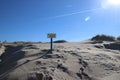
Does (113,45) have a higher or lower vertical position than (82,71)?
higher

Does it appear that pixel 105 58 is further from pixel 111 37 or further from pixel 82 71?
pixel 111 37

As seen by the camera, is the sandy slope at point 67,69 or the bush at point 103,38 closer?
the sandy slope at point 67,69

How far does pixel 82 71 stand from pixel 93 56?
91.2 inches

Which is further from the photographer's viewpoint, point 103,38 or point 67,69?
point 103,38

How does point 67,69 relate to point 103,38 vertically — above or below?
below

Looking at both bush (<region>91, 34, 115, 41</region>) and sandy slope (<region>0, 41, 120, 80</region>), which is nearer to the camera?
sandy slope (<region>0, 41, 120, 80</region>)

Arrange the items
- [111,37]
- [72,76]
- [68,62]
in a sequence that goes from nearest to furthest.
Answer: [72,76] → [68,62] → [111,37]

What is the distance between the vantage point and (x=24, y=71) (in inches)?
308

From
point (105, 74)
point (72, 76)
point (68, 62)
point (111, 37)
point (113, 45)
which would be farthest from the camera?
point (111, 37)

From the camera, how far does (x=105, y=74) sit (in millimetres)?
8250

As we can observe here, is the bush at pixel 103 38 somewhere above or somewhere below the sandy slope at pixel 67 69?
above

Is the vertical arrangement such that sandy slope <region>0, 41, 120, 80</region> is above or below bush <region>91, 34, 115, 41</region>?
below

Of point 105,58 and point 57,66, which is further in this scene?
point 105,58

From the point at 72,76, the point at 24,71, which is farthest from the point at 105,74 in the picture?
the point at 24,71
